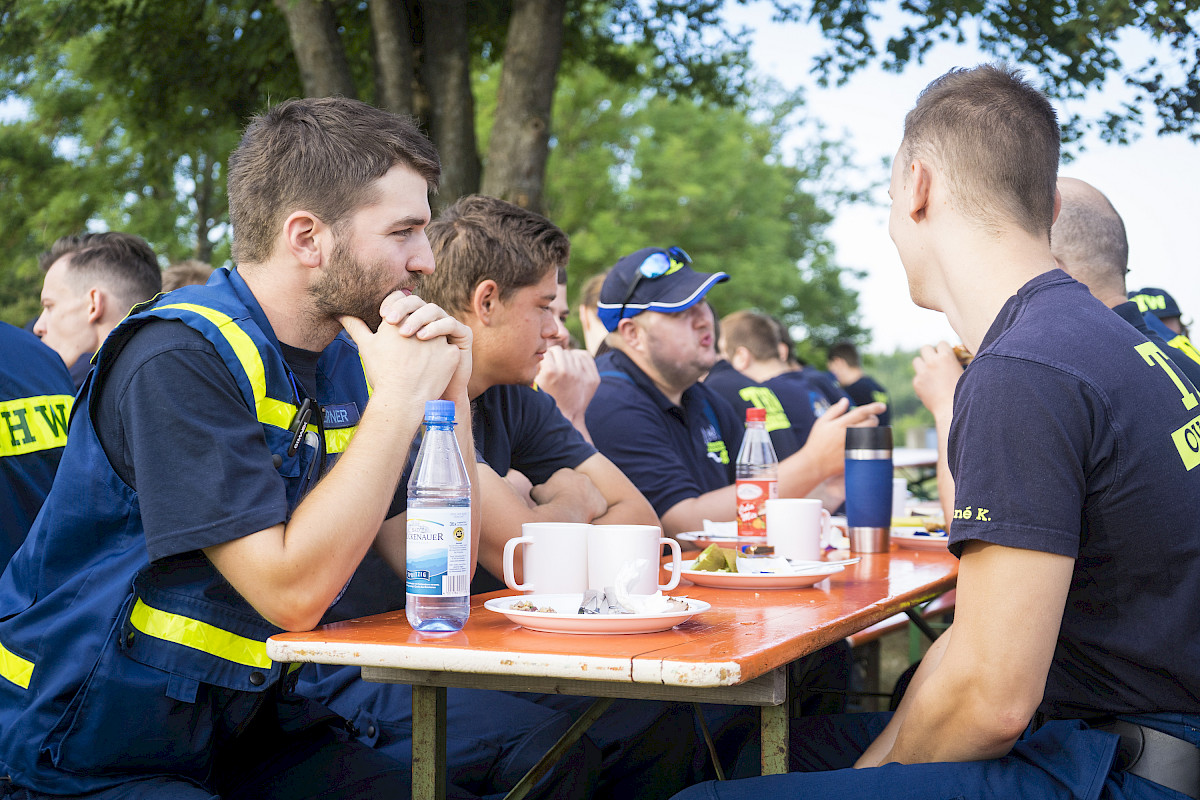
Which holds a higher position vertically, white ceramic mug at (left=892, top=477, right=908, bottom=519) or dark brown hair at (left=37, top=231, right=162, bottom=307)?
dark brown hair at (left=37, top=231, right=162, bottom=307)

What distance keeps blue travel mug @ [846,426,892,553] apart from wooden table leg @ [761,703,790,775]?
1.42m

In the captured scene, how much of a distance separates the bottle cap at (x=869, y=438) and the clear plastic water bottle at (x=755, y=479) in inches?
10.8

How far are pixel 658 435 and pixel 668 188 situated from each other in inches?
712

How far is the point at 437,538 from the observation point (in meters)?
1.81

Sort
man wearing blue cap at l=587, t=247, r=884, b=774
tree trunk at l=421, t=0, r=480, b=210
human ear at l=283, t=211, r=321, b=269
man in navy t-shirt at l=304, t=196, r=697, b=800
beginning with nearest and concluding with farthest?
human ear at l=283, t=211, r=321, b=269 < man in navy t-shirt at l=304, t=196, r=697, b=800 < man wearing blue cap at l=587, t=247, r=884, b=774 < tree trunk at l=421, t=0, r=480, b=210

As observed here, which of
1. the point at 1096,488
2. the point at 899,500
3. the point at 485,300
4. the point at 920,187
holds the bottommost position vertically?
the point at 899,500

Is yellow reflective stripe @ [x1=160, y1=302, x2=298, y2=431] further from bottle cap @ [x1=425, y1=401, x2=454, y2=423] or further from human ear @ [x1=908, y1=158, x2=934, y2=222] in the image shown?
human ear @ [x1=908, y1=158, x2=934, y2=222]

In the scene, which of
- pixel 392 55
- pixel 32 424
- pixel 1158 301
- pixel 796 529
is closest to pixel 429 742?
pixel 796 529

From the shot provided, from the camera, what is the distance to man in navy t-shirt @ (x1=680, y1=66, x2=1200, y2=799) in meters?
1.56

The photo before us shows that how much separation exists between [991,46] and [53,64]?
10.8 metres

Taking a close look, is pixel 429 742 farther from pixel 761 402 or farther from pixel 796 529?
pixel 761 402

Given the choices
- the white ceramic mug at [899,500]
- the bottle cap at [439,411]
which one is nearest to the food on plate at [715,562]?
Result: the bottle cap at [439,411]

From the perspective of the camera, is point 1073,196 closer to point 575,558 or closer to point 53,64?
point 575,558

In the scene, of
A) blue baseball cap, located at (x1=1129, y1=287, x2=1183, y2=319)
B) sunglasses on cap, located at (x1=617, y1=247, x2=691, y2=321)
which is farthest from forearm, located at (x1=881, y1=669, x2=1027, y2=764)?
blue baseball cap, located at (x1=1129, y1=287, x2=1183, y2=319)
